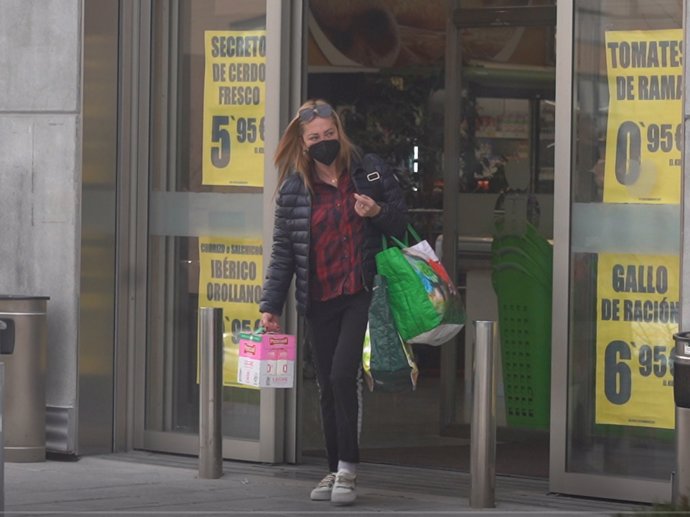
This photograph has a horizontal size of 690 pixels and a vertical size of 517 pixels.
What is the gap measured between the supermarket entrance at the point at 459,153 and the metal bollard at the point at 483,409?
138cm

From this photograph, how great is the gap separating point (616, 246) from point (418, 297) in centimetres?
111

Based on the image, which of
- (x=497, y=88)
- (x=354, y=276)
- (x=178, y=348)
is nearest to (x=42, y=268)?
(x=178, y=348)

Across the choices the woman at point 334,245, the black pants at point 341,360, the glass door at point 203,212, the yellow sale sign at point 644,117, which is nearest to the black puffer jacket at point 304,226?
the woman at point 334,245

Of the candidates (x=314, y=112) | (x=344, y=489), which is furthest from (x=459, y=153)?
(x=344, y=489)

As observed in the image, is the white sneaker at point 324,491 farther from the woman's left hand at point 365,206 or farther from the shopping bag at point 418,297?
the woman's left hand at point 365,206

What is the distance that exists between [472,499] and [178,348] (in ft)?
8.49

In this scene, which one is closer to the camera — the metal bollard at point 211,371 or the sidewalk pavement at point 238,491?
the sidewalk pavement at point 238,491

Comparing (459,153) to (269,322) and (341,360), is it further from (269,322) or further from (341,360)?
(341,360)

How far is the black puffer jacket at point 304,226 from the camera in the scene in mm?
7930

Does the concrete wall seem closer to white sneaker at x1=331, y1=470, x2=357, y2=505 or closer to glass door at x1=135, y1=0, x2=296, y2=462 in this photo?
glass door at x1=135, y1=0, x2=296, y2=462

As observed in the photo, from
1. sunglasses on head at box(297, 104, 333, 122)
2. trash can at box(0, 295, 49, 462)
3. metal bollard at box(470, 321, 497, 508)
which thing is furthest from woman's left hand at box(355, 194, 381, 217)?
trash can at box(0, 295, 49, 462)

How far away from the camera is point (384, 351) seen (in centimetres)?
791

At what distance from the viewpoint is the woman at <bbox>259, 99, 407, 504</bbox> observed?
312 inches

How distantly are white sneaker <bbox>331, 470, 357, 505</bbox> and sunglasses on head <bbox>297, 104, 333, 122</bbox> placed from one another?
1729 millimetres
